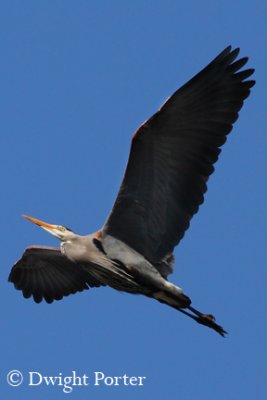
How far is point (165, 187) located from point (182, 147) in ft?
2.10

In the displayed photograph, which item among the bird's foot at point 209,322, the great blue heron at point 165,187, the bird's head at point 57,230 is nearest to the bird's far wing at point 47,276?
the bird's head at point 57,230

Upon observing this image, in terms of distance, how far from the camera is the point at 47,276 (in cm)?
1809

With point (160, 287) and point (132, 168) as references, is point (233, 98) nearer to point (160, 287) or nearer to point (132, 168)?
point (132, 168)

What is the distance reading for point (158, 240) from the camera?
48.6 ft

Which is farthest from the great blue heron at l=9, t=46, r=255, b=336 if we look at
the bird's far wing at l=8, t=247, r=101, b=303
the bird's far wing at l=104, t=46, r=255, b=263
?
the bird's far wing at l=8, t=247, r=101, b=303

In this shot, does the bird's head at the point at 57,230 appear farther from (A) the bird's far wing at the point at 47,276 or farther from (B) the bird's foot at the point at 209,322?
(B) the bird's foot at the point at 209,322

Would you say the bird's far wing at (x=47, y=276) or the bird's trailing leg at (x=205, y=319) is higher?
the bird's far wing at (x=47, y=276)

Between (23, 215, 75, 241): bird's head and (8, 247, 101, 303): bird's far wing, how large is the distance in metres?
1.33

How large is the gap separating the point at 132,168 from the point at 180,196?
838 mm

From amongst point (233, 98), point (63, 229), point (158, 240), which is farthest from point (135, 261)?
point (233, 98)

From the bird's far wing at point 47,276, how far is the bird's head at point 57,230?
4.37 ft

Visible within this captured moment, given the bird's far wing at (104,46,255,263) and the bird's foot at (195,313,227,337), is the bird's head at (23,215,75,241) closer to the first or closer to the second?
the bird's far wing at (104,46,255,263)

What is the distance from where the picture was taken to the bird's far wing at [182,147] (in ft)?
46.0

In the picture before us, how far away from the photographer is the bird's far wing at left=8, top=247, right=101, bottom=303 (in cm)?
1764
